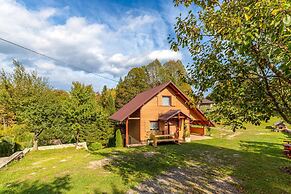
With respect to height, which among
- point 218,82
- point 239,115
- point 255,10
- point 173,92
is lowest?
point 239,115

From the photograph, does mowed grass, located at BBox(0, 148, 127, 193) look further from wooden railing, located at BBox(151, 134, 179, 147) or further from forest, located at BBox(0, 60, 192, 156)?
wooden railing, located at BBox(151, 134, 179, 147)

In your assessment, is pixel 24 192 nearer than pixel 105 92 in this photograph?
Yes

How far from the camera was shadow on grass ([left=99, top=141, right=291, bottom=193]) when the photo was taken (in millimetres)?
8280

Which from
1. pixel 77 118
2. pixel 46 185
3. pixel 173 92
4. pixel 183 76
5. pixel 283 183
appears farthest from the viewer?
pixel 173 92

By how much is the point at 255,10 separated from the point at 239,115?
2.69 metres

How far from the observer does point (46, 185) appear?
8250 millimetres

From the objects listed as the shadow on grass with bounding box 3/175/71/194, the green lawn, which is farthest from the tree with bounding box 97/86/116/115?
the shadow on grass with bounding box 3/175/71/194

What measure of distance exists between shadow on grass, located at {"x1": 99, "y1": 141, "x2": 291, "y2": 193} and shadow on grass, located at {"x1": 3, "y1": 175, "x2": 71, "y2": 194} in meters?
2.41

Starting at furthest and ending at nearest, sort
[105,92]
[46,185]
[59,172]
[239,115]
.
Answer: [105,92] → [59,172] → [46,185] → [239,115]

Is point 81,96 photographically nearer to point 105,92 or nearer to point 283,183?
point 283,183

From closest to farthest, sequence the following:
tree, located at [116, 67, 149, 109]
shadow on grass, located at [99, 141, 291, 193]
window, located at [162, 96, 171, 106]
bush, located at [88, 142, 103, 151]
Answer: shadow on grass, located at [99, 141, 291, 193]
bush, located at [88, 142, 103, 151]
window, located at [162, 96, 171, 106]
tree, located at [116, 67, 149, 109]

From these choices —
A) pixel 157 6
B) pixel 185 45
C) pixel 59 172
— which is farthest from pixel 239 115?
pixel 59 172

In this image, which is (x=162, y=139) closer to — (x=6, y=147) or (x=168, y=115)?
(x=168, y=115)

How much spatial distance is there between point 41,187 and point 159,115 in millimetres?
15069
